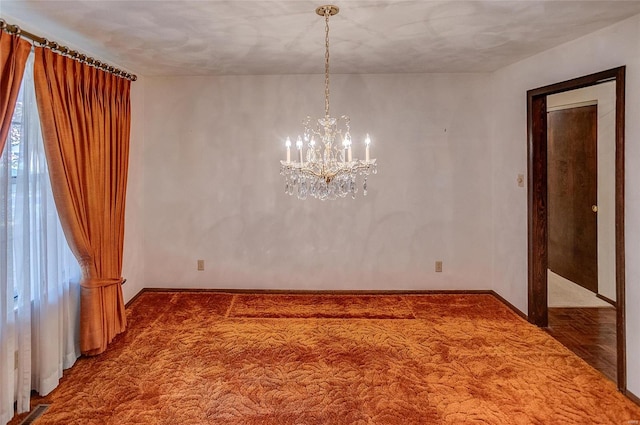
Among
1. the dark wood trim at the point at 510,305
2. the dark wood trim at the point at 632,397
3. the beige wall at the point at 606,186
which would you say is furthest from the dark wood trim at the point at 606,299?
the dark wood trim at the point at 632,397

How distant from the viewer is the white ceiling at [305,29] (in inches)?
97.0

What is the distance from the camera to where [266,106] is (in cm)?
441

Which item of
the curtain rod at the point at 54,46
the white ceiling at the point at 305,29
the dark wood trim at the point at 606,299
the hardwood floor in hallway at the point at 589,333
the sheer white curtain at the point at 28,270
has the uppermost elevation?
the white ceiling at the point at 305,29

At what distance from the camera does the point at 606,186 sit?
4449 millimetres

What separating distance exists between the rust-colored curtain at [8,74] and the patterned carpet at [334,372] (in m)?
1.68

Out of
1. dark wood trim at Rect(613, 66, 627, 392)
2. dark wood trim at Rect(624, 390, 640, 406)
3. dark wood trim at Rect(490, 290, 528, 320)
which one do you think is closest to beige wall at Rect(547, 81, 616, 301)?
dark wood trim at Rect(490, 290, 528, 320)

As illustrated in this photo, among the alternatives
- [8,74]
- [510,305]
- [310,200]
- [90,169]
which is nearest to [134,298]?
[90,169]

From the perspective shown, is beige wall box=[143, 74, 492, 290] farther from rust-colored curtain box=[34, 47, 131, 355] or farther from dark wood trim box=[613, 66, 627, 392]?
dark wood trim box=[613, 66, 627, 392]

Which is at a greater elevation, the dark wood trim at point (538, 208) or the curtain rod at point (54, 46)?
the curtain rod at point (54, 46)

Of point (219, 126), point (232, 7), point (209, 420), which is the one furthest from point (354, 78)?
point (209, 420)

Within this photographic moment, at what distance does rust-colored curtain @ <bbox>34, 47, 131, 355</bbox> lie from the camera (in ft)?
8.69

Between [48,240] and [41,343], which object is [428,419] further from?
[48,240]

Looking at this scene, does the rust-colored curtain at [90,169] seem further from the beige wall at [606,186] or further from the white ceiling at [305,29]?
the beige wall at [606,186]

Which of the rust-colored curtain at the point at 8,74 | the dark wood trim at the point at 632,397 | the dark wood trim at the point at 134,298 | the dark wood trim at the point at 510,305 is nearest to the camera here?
the rust-colored curtain at the point at 8,74
